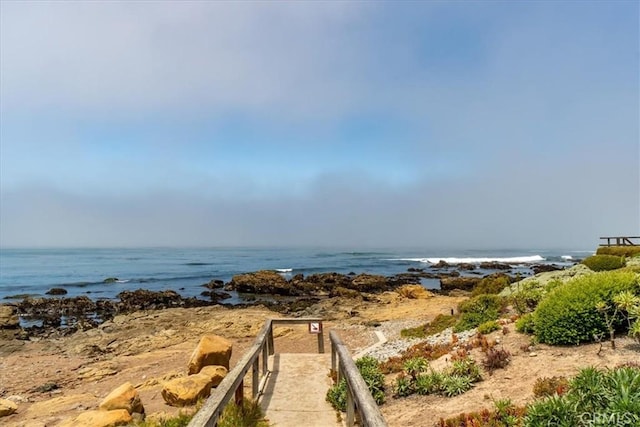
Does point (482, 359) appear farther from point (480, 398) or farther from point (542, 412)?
point (542, 412)

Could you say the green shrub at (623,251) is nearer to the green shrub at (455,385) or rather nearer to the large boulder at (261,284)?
the green shrub at (455,385)

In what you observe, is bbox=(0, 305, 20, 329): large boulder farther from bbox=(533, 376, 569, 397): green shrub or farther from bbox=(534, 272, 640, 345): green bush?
bbox=(533, 376, 569, 397): green shrub

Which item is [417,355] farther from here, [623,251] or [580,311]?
[623,251]

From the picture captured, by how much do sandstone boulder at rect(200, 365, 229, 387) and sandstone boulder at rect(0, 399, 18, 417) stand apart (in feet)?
17.5

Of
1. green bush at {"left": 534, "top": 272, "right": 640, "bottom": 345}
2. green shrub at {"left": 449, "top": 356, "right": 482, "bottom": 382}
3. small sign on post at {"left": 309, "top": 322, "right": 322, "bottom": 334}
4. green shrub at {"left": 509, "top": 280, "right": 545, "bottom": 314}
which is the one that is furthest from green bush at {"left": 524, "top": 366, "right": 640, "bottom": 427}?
green shrub at {"left": 509, "top": 280, "right": 545, "bottom": 314}

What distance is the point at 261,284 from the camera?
4216 cm

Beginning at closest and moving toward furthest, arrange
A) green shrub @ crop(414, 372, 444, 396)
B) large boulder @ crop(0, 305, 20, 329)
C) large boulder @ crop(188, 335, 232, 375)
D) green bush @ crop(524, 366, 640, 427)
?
green bush @ crop(524, 366, 640, 427) < green shrub @ crop(414, 372, 444, 396) < large boulder @ crop(188, 335, 232, 375) < large boulder @ crop(0, 305, 20, 329)

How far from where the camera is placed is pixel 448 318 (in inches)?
662

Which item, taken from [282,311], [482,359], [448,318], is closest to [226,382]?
[482,359]

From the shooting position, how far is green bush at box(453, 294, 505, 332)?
13.2 m

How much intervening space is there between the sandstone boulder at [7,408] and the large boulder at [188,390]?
4.63 m

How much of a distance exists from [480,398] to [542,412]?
2381 mm

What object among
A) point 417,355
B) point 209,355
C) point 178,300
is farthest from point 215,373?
point 178,300

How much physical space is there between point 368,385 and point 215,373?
14.6ft
